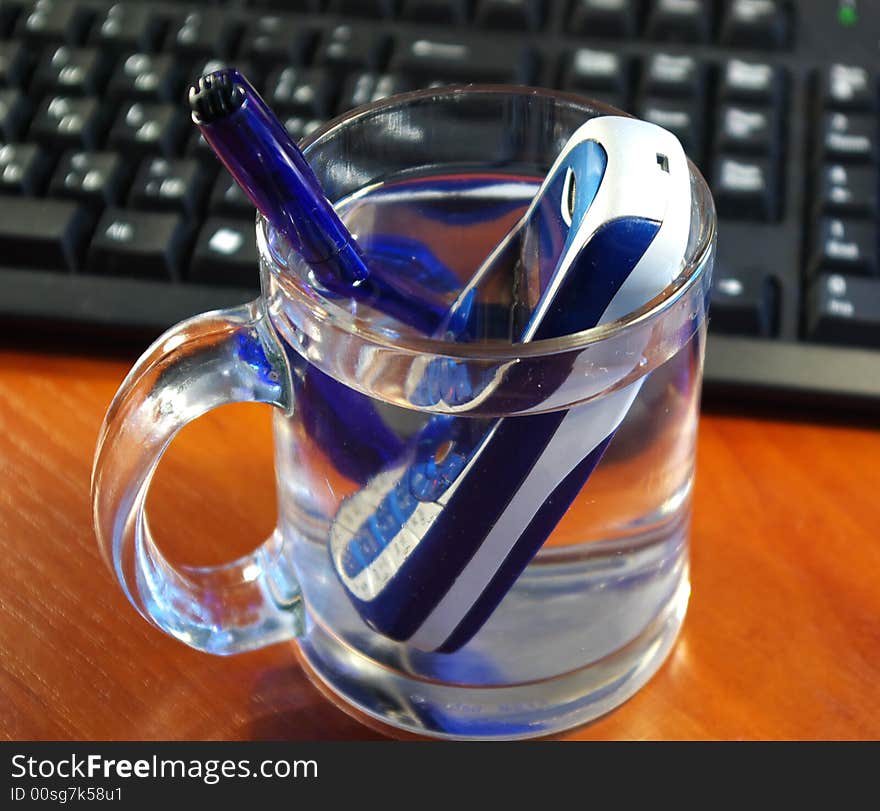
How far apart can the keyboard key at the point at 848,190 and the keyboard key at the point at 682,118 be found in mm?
34

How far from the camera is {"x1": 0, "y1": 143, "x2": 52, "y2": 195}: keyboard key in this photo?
1.22ft

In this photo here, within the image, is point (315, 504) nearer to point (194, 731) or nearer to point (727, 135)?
point (194, 731)

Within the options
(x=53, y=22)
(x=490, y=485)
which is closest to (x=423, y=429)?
(x=490, y=485)

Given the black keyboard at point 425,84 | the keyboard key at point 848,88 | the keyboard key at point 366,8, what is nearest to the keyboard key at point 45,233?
the black keyboard at point 425,84

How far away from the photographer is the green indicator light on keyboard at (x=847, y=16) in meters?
0.41

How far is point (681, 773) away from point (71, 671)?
13 centimetres

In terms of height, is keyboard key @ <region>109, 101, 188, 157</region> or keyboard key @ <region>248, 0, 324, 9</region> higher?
keyboard key @ <region>248, 0, 324, 9</region>

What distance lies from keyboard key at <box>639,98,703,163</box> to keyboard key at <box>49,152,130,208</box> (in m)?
0.14

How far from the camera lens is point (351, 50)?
0.40 meters

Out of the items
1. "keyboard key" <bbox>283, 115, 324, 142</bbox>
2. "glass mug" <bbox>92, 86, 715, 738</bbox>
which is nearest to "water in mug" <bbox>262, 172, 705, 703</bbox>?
"glass mug" <bbox>92, 86, 715, 738</bbox>

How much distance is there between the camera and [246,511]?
1.08 feet

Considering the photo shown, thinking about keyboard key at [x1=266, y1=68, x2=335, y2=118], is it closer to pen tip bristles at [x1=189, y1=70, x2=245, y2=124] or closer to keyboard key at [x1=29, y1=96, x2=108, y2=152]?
keyboard key at [x1=29, y1=96, x2=108, y2=152]

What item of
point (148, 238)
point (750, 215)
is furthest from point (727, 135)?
point (148, 238)

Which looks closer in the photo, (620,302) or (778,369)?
(620,302)
